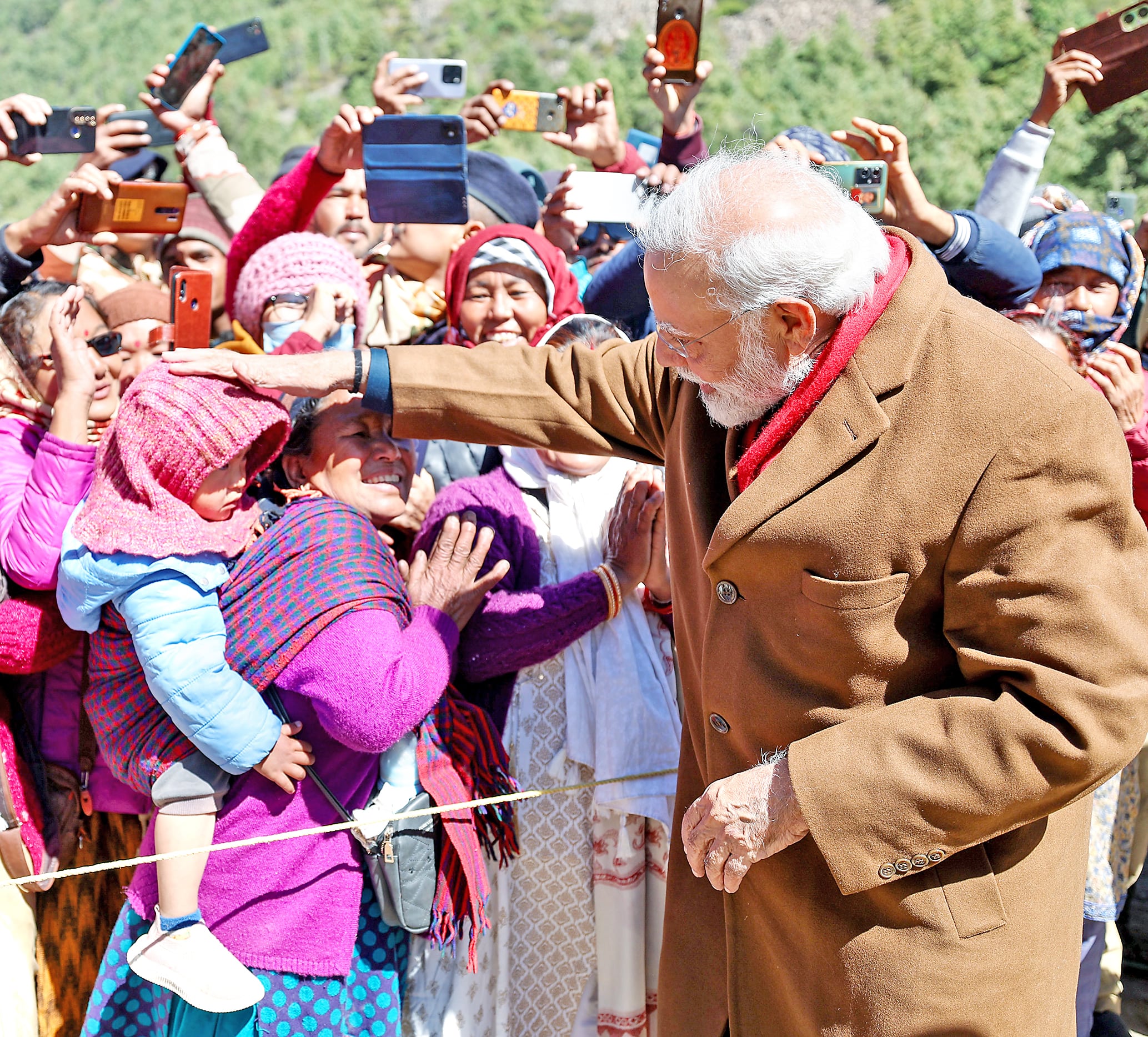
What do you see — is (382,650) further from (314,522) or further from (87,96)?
(87,96)

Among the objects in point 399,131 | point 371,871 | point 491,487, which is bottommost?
point 371,871

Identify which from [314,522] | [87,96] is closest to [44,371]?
[314,522]

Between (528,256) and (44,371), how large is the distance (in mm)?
1399

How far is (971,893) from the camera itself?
1.83 m

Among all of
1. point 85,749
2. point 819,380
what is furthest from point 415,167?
point 85,749

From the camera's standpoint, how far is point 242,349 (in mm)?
2850

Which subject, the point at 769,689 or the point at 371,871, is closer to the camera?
the point at 769,689

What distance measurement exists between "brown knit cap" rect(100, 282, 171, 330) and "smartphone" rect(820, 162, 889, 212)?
80.7 inches

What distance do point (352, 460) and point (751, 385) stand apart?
106 centimetres

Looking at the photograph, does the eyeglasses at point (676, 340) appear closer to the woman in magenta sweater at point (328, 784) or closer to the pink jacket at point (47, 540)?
the woman in magenta sweater at point (328, 784)

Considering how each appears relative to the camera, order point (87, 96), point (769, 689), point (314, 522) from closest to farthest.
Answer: point (769, 689) < point (314, 522) < point (87, 96)

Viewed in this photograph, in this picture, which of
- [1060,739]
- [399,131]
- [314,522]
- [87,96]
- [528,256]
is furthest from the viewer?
[87,96]

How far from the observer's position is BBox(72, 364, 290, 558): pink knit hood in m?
2.10

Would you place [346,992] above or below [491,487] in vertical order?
below
